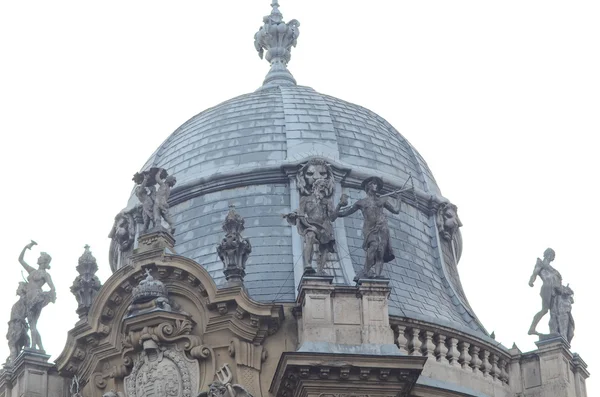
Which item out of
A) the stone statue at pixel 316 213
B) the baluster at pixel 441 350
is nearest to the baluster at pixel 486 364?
the baluster at pixel 441 350

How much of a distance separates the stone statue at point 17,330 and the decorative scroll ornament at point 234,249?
510 cm

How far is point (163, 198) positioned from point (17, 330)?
4.49 m

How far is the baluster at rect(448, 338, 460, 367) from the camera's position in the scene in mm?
38281

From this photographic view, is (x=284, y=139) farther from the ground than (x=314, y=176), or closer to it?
farther from the ground

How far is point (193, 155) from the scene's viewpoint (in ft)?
143

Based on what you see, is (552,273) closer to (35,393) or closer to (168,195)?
(168,195)

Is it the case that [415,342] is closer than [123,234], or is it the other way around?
[415,342]

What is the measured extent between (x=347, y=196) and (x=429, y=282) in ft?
11.9

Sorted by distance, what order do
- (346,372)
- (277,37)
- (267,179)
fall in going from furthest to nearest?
(277,37), (267,179), (346,372)

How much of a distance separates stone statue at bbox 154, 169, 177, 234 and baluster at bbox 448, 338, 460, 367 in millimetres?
6613

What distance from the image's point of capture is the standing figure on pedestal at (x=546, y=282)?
3997 cm

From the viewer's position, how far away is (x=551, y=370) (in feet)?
127

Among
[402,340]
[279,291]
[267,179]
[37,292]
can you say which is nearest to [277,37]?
[267,179]

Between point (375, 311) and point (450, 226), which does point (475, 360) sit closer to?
point (375, 311)
